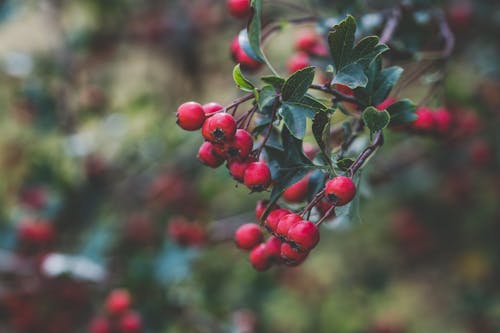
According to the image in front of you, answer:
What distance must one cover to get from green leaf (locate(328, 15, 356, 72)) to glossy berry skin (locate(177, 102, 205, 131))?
29cm

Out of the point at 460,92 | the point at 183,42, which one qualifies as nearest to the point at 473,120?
the point at 460,92

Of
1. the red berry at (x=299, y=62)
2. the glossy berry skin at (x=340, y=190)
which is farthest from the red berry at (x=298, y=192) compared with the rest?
the red berry at (x=299, y=62)

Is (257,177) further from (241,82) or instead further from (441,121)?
(441,121)

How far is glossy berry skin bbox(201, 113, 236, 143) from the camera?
0.96 m

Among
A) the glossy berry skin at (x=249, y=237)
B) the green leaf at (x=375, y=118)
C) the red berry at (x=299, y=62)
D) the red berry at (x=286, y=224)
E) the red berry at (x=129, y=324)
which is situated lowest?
the red berry at (x=286, y=224)

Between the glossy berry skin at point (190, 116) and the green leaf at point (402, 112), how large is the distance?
16.2 inches

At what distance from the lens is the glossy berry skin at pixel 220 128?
960mm

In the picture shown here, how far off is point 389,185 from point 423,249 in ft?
1.56

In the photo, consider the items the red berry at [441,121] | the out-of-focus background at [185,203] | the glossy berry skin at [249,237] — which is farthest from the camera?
the out-of-focus background at [185,203]

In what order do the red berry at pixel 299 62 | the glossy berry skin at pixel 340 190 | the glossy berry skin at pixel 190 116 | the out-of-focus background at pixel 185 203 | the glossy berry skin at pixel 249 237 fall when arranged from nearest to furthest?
the glossy berry skin at pixel 340 190
the glossy berry skin at pixel 190 116
the glossy berry skin at pixel 249 237
the red berry at pixel 299 62
the out-of-focus background at pixel 185 203

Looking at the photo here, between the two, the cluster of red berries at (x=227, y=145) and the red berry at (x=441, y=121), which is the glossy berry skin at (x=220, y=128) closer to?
the cluster of red berries at (x=227, y=145)

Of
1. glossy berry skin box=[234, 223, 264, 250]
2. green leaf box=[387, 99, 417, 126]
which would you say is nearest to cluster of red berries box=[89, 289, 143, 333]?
glossy berry skin box=[234, 223, 264, 250]

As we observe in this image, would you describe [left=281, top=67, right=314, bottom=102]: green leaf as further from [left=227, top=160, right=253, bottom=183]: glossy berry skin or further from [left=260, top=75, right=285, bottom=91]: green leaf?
[left=227, top=160, right=253, bottom=183]: glossy berry skin

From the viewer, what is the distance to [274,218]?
1.03 meters
